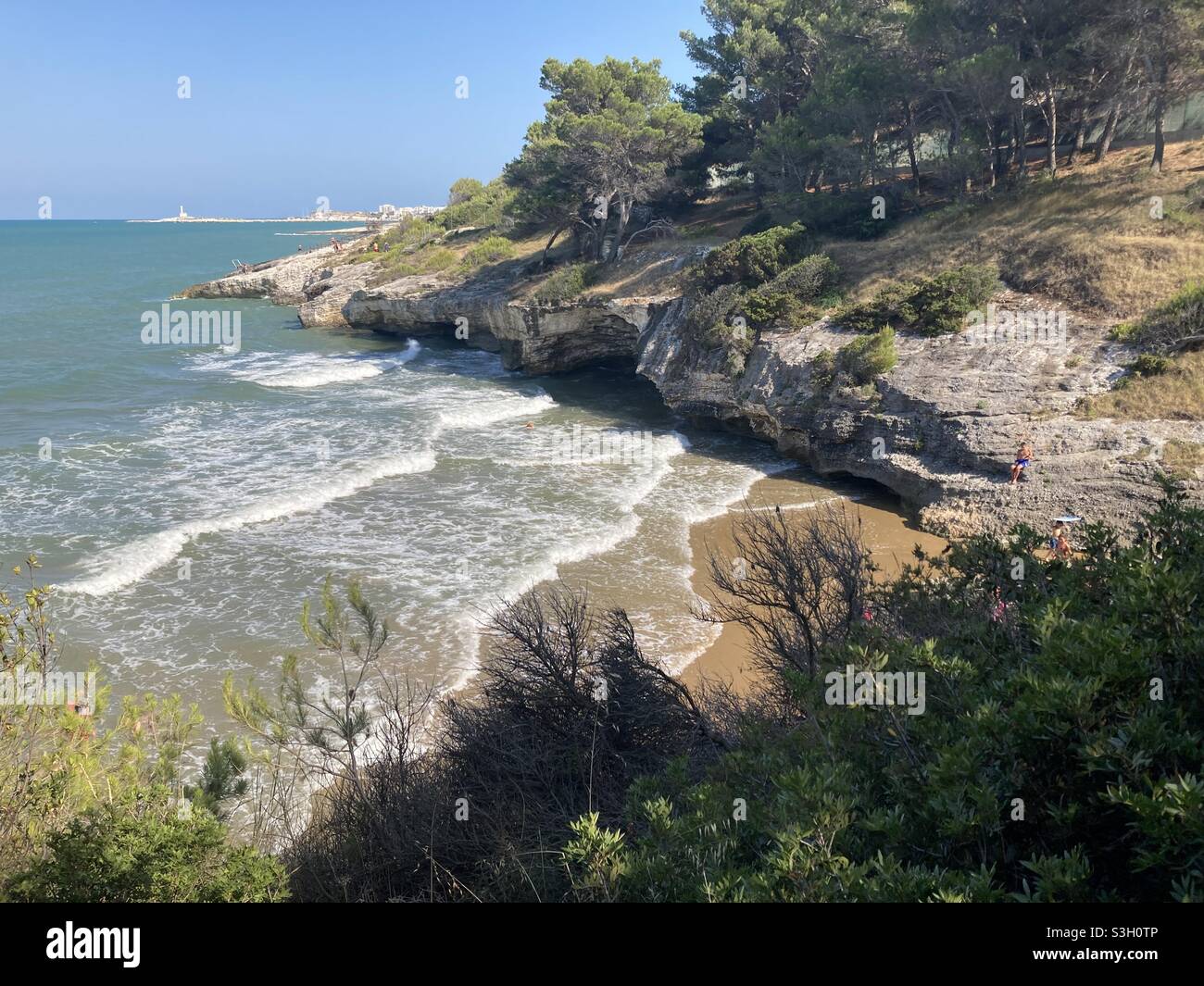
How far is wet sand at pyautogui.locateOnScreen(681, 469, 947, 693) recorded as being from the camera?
13133mm

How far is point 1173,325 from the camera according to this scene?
1839 cm

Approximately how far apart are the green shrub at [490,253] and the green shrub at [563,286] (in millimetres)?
8427

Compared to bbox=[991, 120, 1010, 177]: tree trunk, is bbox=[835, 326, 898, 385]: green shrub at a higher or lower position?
lower

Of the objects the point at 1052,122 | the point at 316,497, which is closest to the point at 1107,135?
the point at 1052,122

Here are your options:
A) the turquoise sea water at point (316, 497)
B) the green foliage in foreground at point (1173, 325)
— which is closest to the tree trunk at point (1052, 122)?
the green foliage in foreground at point (1173, 325)

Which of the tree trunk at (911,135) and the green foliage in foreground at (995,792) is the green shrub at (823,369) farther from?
the green foliage in foreground at (995,792)

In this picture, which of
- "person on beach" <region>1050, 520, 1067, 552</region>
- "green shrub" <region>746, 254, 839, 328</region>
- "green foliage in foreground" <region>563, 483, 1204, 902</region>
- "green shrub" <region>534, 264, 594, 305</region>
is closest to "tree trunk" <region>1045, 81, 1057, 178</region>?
"green shrub" <region>746, 254, 839, 328</region>

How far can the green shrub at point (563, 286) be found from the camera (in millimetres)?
32062

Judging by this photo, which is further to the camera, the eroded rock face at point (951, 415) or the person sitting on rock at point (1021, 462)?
the person sitting on rock at point (1021, 462)

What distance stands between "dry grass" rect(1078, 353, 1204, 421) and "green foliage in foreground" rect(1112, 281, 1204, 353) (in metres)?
0.45

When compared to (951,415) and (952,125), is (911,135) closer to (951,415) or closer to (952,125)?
(952,125)

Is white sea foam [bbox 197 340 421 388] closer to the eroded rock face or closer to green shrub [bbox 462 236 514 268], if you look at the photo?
green shrub [bbox 462 236 514 268]
